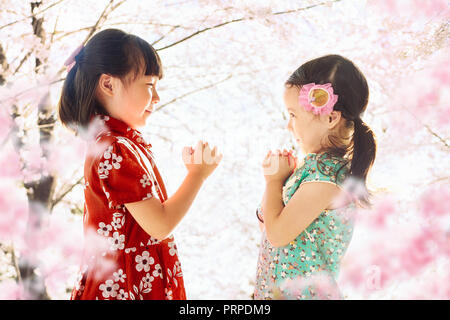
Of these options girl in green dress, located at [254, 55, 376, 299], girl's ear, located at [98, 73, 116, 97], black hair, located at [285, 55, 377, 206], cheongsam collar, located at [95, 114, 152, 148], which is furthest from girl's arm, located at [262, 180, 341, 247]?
girl's ear, located at [98, 73, 116, 97]

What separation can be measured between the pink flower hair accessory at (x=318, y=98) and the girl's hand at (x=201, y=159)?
0.90 feet

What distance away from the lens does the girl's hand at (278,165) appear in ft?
4.01

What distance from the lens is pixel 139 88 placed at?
3.90 ft

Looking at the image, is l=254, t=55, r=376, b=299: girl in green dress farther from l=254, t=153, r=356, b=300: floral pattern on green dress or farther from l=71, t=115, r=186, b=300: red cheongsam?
l=71, t=115, r=186, b=300: red cheongsam

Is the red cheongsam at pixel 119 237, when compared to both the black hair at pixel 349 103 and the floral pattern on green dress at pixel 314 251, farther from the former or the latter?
the black hair at pixel 349 103

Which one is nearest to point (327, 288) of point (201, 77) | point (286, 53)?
point (286, 53)

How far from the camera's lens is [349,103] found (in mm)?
1241

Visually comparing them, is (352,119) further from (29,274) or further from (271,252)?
(29,274)

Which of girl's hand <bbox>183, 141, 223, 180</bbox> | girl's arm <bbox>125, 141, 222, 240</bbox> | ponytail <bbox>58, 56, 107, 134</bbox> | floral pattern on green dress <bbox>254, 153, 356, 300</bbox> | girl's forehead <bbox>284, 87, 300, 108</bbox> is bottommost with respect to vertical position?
floral pattern on green dress <bbox>254, 153, 356, 300</bbox>

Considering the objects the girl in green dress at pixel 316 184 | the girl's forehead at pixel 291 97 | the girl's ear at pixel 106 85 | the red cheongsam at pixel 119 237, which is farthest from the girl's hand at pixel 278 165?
the girl's ear at pixel 106 85

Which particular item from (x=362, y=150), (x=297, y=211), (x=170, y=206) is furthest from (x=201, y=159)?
(x=362, y=150)

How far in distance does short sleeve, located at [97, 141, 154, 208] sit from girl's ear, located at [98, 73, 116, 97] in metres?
0.15

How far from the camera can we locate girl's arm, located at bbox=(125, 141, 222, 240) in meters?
1.08

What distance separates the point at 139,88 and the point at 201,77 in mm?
1383
